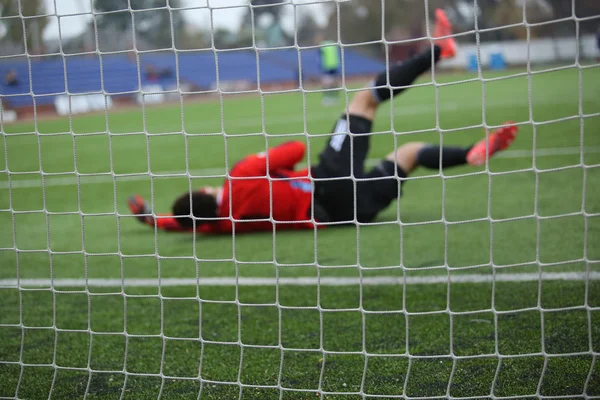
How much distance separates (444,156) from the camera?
13.0 ft

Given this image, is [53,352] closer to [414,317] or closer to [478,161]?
[414,317]

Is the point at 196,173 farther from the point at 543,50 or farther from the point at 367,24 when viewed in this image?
the point at 543,50

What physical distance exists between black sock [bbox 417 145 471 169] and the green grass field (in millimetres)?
366

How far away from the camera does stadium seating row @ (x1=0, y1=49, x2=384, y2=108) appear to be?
20984 mm

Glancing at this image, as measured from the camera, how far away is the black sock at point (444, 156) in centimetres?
393

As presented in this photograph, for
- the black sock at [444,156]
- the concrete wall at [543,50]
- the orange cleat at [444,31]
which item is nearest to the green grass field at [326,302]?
the black sock at [444,156]

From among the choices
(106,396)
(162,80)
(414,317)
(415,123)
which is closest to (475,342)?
(414,317)

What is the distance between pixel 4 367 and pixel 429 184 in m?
3.90

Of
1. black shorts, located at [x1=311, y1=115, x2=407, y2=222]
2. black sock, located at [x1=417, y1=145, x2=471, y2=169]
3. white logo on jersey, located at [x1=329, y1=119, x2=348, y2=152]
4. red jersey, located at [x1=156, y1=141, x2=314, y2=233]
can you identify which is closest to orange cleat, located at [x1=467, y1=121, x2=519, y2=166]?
black sock, located at [x1=417, y1=145, x2=471, y2=169]

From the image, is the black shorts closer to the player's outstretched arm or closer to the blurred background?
the player's outstretched arm

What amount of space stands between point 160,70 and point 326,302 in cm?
2502

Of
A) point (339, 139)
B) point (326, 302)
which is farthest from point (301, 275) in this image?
point (339, 139)

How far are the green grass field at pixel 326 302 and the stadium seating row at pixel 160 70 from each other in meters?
14.8

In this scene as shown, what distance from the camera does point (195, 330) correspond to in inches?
105
